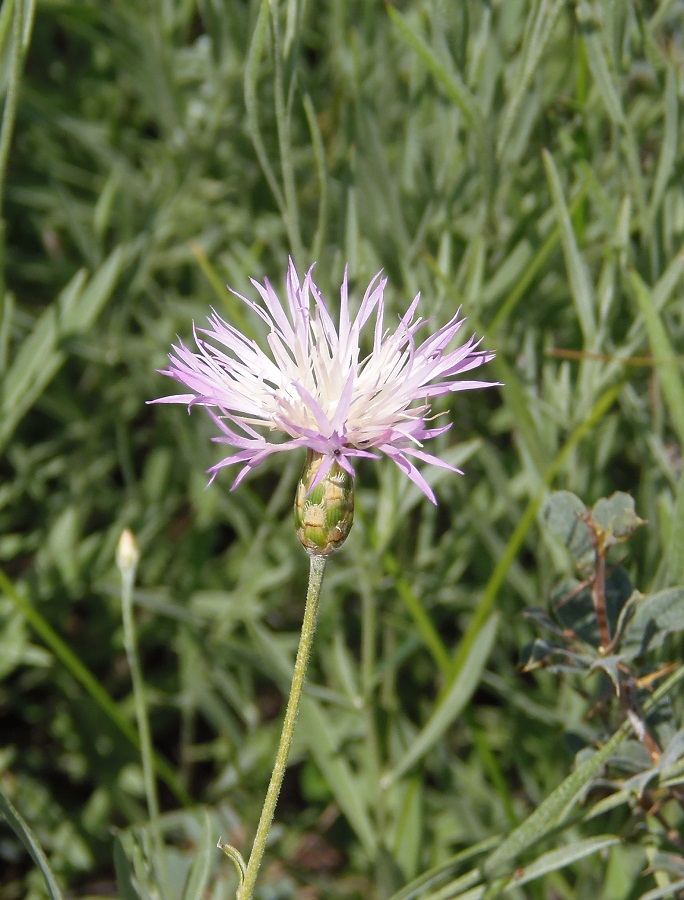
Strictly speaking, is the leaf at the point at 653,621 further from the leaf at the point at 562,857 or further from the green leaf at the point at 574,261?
the green leaf at the point at 574,261

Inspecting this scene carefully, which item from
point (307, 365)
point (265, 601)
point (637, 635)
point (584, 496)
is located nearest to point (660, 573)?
point (637, 635)

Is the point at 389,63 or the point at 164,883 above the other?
the point at 389,63

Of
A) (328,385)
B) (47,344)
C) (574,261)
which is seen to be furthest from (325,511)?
(47,344)

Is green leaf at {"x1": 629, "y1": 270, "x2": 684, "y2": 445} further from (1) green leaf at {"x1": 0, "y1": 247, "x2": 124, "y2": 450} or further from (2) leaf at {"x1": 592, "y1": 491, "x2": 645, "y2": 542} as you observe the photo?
(1) green leaf at {"x1": 0, "y1": 247, "x2": 124, "y2": 450}

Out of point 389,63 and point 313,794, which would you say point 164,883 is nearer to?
point 313,794

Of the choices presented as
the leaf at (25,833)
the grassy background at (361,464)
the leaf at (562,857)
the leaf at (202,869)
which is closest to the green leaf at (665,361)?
the grassy background at (361,464)

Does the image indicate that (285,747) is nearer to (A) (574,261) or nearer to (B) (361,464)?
(A) (574,261)

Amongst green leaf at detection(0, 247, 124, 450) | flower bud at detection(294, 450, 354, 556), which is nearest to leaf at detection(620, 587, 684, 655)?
flower bud at detection(294, 450, 354, 556)
